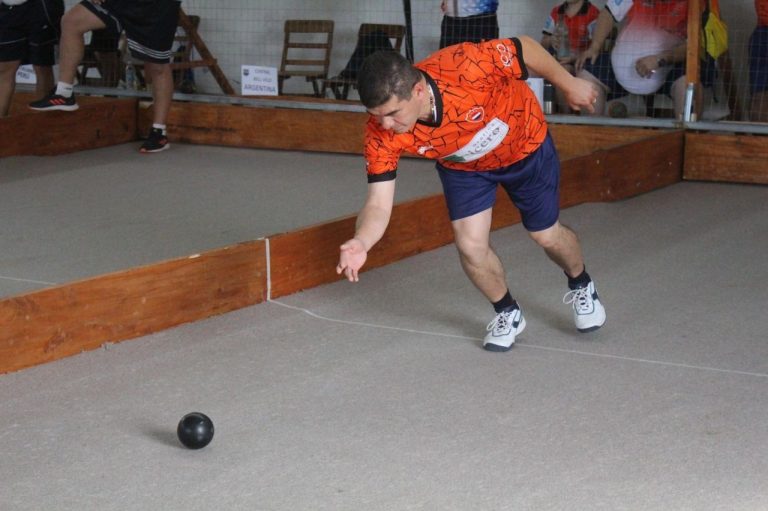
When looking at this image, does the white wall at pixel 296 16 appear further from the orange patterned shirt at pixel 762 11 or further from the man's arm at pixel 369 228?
the man's arm at pixel 369 228

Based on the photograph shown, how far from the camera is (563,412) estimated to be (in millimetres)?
3039

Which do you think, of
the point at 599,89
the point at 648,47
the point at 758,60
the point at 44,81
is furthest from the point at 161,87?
the point at 758,60

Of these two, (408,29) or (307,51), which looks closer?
(408,29)

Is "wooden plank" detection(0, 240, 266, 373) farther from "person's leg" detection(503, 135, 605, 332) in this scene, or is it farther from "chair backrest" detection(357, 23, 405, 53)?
"chair backrest" detection(357, 23, 405, 53)

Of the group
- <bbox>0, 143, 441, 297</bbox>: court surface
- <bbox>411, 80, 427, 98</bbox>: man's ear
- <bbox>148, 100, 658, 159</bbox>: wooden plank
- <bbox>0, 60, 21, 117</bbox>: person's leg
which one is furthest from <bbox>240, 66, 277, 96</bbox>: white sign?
<bbox>411, 80, 427, 98</bbox>: man's ear

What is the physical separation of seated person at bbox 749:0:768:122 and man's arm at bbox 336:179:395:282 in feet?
12.5

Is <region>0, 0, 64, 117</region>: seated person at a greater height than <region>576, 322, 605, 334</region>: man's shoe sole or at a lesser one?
greater

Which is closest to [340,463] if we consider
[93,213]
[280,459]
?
[280,459]

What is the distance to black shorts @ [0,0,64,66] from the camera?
712 cm

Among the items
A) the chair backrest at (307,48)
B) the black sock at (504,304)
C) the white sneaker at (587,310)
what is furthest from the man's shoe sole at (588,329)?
the chair backrest at (307,48)

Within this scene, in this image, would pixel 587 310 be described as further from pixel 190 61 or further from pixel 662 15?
pixel 190 61

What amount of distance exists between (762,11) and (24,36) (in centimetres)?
438

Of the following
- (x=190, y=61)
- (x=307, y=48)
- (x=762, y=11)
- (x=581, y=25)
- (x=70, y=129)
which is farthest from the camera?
(x=307, y=48)

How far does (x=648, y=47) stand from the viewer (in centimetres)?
657
